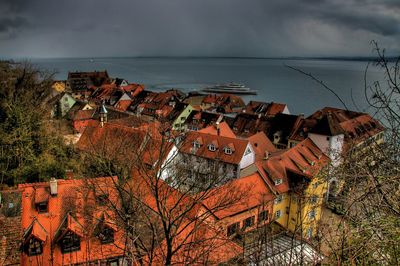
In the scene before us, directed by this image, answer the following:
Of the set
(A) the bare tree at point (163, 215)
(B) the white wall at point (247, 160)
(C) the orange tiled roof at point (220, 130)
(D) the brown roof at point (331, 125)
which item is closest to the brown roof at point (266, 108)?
(D) the brown roof at point (331, 125)

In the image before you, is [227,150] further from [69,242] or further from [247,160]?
[69,242]

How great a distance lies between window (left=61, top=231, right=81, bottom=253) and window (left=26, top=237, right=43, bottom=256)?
759 mm

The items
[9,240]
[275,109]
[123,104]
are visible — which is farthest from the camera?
[123,104]

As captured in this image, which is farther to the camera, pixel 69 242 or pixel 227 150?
pixel 227 150

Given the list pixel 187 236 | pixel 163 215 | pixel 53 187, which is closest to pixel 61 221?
pixel 53 187

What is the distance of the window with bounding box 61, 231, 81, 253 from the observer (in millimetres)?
12469

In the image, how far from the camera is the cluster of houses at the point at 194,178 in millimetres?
Answer: 9039

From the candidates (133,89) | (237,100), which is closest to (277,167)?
(237,100)

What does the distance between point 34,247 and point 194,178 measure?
758 cm

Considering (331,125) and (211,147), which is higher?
(331,125)

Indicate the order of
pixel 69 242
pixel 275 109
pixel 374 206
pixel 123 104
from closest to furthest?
pixel 374 206 < pixel 69 242 < pixel 275 109 < pixel 123 104

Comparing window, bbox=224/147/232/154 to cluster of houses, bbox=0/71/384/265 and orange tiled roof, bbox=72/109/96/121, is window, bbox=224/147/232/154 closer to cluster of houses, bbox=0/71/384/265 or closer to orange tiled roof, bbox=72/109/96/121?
cluster of houses, bbox=0/71/384/265

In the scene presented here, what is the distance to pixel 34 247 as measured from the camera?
1202 centimetres

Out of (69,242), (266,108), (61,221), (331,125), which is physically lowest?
(69,242)
